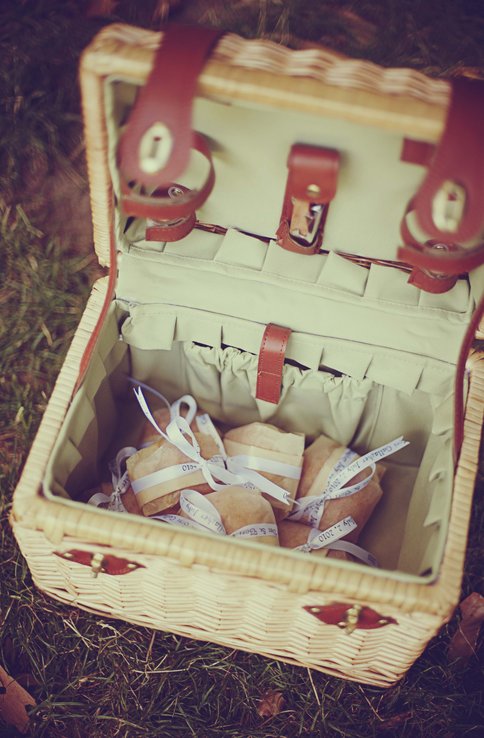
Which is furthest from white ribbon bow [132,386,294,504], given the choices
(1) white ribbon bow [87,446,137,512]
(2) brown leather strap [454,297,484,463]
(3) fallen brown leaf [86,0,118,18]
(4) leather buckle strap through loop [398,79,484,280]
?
(3) fallen brown leaf [86,0,118,18]

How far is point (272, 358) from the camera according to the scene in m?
1.39

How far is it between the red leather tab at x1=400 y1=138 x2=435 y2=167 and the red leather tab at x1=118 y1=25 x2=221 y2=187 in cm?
35

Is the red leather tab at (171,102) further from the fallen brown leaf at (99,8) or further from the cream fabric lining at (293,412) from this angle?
the fallen brown leaf at (99,8)

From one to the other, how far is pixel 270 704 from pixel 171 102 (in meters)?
1.23

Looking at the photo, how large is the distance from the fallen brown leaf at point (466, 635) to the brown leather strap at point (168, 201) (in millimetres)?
1091

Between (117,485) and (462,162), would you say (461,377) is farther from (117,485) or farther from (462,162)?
(117,485)

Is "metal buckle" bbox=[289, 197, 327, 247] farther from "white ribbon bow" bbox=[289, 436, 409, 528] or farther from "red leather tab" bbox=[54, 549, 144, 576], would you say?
"red leather tab" bbox=[54, 549, 144, 576]

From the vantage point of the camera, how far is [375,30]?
2.25 m

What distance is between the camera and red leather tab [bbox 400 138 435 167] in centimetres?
108

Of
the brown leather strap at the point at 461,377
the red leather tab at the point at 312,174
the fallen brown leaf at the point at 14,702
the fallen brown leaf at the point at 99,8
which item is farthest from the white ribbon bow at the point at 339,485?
the fallen brown leaf at the point at 99,8

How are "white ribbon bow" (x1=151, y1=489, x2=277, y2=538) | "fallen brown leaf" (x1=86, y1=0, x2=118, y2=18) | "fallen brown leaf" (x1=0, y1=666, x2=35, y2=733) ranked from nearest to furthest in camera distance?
"white ribbon bow" (x1=151, y1=489, x2=277, y2=538) → "fallen brown leaf" (x1=0, y1=666, x2=35, y2=733) → "fallen brown leaf" (x1=86, y1=0, x2=118, y2=18)

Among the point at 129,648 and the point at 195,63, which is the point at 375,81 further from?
the point at 129,648

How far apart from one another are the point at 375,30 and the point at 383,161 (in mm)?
1363

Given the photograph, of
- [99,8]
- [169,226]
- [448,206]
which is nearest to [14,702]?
[169,226]
